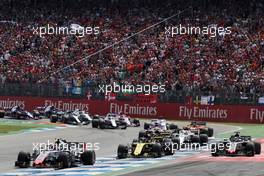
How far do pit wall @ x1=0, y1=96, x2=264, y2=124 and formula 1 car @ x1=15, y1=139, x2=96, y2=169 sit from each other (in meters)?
23.5

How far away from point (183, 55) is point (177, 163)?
82.4 feet

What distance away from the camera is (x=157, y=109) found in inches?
1767

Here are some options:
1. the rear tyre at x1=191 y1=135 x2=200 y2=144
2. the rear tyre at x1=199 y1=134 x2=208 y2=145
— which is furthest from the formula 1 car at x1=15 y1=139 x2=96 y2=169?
the rear tyre at x1=199 y1=134 x2=208 y2=145

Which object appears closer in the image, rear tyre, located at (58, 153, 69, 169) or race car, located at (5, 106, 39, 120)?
rear tyre, located at (58, 153, 69, 169)

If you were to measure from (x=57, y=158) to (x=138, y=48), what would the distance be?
30005 millimetres

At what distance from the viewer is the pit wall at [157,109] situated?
4219 cm

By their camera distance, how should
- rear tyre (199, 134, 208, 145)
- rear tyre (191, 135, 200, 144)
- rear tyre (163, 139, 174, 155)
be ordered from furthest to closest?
rear tyre (199, 134, 208, 145), rear tyre (191, 135, 200, 144), rear tyre (163, 139, 174, 155)

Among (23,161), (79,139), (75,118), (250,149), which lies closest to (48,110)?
(75,118)

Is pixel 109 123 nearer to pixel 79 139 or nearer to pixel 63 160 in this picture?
pixel 79 139

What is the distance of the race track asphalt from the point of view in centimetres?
1997

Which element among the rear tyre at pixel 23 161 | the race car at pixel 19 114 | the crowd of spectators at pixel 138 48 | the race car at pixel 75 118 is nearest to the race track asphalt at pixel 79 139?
the rear tyre at pixel 23 161

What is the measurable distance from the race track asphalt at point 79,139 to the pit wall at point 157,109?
3.25 meters

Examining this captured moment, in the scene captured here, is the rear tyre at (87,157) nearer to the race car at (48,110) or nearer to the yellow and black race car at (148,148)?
the yellow and black race car at (148,148)

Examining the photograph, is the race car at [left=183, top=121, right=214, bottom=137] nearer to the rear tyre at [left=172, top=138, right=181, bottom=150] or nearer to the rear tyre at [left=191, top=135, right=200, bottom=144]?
the rear tyre at [left=191, top=135, right=200, bottom=144]
